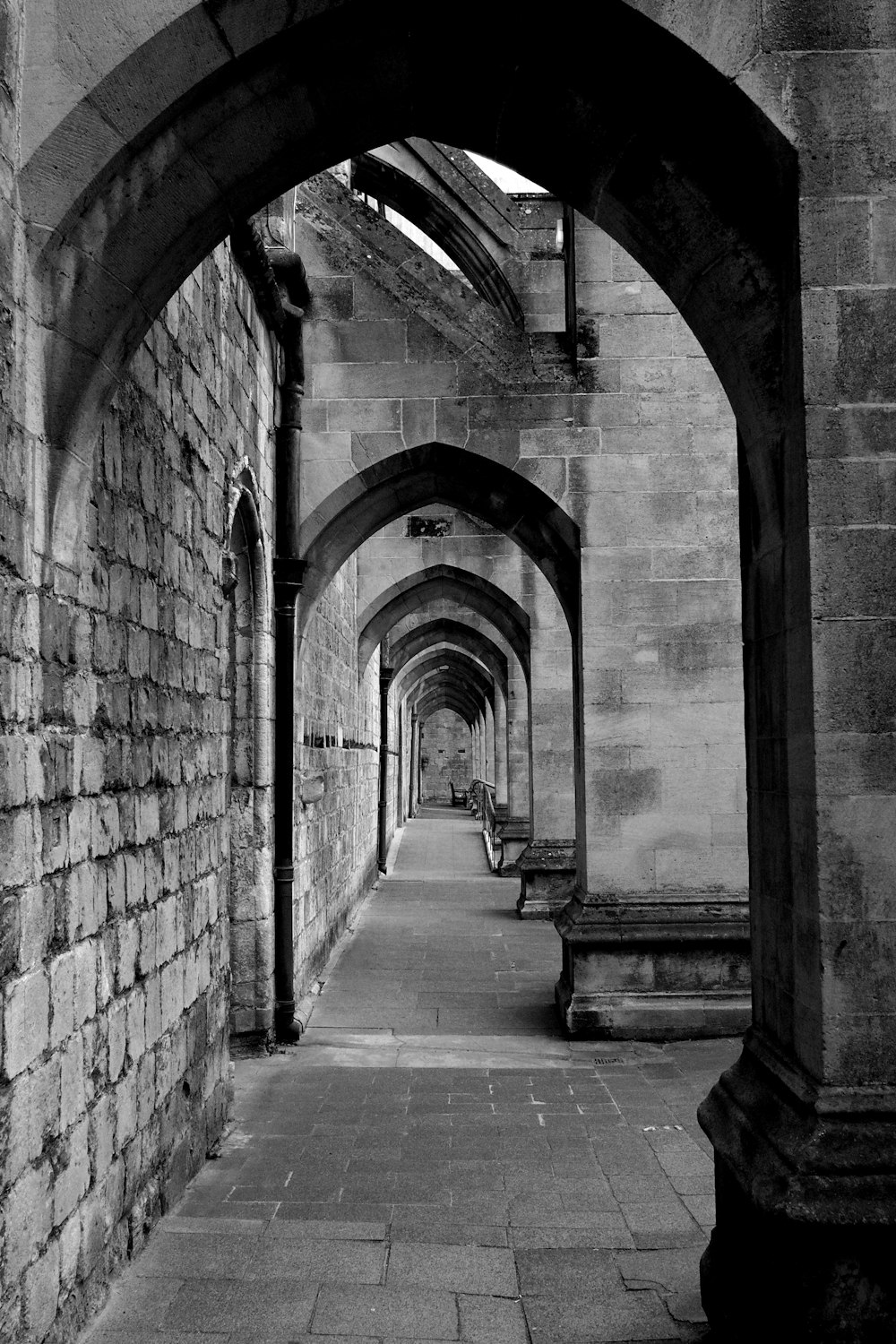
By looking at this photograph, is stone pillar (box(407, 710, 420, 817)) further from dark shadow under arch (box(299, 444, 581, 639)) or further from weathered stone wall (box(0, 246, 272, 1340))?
weathered stone wall (box(0, 246, 272, 1340))

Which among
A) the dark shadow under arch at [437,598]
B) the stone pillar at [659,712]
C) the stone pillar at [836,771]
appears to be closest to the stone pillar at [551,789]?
the dark shadow under arch at [437,598]

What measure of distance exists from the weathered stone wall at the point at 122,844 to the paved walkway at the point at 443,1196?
28 centimetres

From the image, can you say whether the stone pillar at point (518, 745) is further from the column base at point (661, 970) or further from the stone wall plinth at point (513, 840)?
the column base at point (661, 970)

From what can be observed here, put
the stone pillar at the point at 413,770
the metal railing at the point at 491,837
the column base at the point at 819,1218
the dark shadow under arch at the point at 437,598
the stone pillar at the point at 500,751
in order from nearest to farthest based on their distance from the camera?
1. the column base at the point at 819,1218
2. the dark shadow under arch at the point at 437,598
3. the metal railing at the point at 491,837
4. the stone pillar at the point at 500,751
5. the stone pillar at the point at 413,770

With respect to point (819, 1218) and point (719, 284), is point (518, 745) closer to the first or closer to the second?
point (719, 284)

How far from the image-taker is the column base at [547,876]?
1182 centimetres

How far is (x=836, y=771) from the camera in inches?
98.4

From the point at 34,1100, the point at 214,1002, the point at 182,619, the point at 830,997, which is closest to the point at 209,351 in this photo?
the point at 182,619

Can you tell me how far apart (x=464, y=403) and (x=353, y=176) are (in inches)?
272

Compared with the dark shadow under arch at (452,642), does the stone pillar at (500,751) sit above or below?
below

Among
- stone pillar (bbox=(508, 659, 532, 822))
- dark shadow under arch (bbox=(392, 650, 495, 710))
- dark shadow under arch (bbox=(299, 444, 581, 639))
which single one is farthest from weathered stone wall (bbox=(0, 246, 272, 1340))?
Result: dark shadow under arch (bbox=(392, 650, 495, 710))

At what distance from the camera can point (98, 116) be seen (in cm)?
255

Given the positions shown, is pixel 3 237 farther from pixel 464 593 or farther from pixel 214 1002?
pixel 464 593

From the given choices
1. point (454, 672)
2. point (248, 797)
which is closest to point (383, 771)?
point (454, 672)
